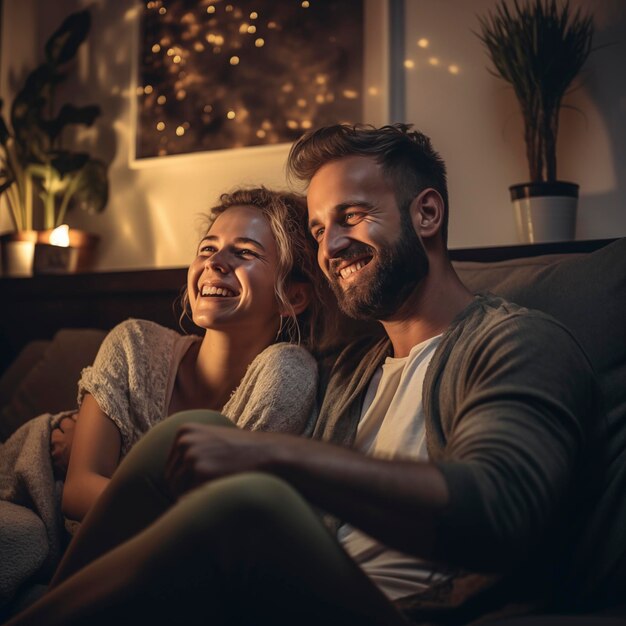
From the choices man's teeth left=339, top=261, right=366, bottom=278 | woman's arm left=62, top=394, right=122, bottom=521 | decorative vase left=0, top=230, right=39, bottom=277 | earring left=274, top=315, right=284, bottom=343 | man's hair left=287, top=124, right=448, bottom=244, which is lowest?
woman's arm left=62, top=394, right=122, bottom=521

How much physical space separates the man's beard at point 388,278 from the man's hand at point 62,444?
0.65 m

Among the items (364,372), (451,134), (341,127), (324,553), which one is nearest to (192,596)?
(324,553)

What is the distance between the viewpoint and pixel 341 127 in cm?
148

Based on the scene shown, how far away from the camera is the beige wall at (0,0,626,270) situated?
193 centimetres

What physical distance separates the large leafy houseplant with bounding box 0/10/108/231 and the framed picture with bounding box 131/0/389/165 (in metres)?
0.19

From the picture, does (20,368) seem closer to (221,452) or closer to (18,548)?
(18,548)

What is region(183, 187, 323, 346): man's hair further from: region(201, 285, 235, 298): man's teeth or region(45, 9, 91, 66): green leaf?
region(45, 9, 91, 66): green leaf

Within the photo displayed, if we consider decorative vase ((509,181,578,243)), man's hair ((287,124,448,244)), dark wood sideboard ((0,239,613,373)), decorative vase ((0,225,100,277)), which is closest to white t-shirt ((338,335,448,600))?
man's hair ((287,124,448,244))

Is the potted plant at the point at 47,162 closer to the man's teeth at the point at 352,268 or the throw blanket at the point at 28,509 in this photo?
the throw blanket at the point at 28,509

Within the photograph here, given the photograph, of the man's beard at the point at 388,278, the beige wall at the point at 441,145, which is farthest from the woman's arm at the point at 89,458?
the beige wall at the point at 441,145

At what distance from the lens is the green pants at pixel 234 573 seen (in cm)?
83

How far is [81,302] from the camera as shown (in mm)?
2314

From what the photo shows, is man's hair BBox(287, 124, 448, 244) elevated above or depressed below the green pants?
above

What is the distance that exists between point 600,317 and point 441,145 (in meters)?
0.95
